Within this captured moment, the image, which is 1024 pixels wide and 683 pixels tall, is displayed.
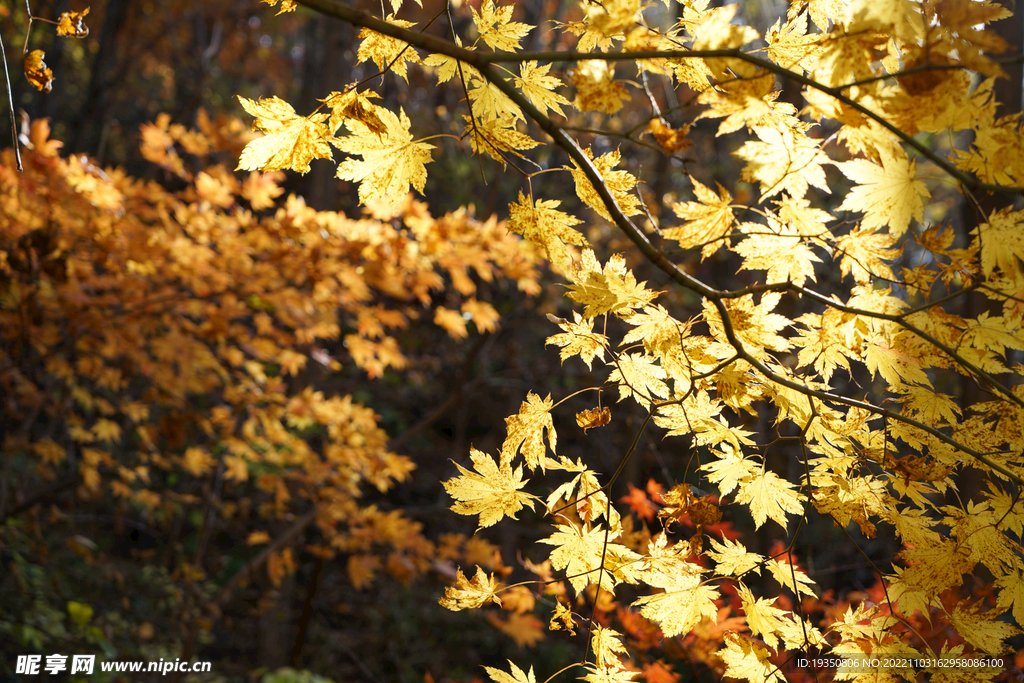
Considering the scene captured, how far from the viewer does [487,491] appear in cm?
105

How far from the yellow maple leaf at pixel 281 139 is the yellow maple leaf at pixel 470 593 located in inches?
33.1

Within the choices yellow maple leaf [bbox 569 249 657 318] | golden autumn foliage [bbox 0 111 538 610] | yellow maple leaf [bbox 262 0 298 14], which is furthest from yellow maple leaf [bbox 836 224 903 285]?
golden autumn foliage [bbox 0 111 538 610]

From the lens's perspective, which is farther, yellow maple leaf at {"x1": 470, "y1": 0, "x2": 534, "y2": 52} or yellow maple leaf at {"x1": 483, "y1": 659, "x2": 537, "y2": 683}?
yellow maple leaf at {"x1": 470, "y1": 0, "x2": 534, "y2": 52}

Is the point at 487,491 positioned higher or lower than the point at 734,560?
higher

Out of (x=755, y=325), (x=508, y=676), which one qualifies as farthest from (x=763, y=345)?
(x=508, y=676)

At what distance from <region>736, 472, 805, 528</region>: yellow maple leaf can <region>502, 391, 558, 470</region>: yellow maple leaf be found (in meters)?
0.40

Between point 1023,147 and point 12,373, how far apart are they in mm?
5088

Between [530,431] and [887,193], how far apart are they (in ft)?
2.55

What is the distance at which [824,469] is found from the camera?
116 cm

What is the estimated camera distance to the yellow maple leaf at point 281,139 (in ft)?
3.41

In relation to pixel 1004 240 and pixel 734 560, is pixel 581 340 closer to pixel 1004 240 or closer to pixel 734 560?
pixel 734 560

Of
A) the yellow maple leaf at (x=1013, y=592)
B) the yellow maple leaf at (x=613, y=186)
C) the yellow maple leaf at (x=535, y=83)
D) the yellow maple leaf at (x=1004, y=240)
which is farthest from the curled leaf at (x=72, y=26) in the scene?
the yellow maple leaf at (x=1013, y=592)

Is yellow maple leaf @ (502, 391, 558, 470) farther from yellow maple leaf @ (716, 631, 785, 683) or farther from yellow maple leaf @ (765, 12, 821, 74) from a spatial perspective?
yellow maple leaf @ (765, 12, 821, 74)

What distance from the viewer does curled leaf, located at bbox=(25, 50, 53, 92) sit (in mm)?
1457
